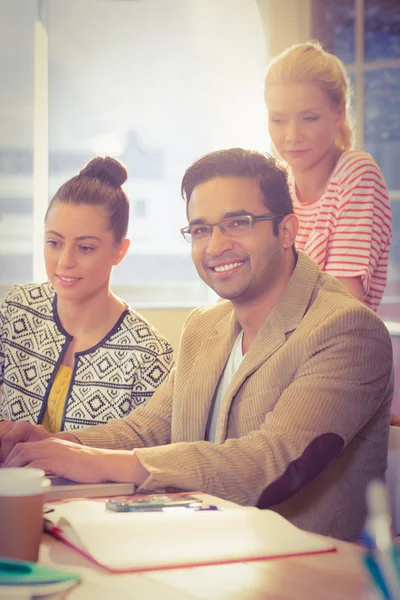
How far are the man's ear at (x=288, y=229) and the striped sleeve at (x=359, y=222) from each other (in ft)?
1.67

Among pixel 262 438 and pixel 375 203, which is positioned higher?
pixel 375 203

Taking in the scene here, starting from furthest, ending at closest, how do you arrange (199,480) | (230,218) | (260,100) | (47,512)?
(260,100) → (230,218) → (199,480) → (47,512)

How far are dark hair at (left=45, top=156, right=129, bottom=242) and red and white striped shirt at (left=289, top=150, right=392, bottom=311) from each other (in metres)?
0.51

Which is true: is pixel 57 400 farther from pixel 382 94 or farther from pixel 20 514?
pixel 382 94

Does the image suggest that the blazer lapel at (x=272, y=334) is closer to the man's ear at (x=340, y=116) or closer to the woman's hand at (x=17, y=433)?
the woman's hand at (x=17, y=433)

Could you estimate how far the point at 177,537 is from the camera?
0.93 meters

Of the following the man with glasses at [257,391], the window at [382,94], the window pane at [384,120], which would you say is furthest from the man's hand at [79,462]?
the window pane at [384,120]

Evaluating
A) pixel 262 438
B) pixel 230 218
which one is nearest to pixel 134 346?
pixel 230 218

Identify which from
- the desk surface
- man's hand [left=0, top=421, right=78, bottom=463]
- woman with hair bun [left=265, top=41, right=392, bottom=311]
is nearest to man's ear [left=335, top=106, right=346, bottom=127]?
woman with hair bun [left=265, top=41, right=392, bottom=311]

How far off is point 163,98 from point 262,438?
2607mm

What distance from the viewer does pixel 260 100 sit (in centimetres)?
362

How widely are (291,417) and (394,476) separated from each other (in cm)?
19

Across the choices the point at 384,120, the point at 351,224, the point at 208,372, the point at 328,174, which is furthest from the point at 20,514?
the point at 384,120

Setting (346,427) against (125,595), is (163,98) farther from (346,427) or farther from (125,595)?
(125,595)
